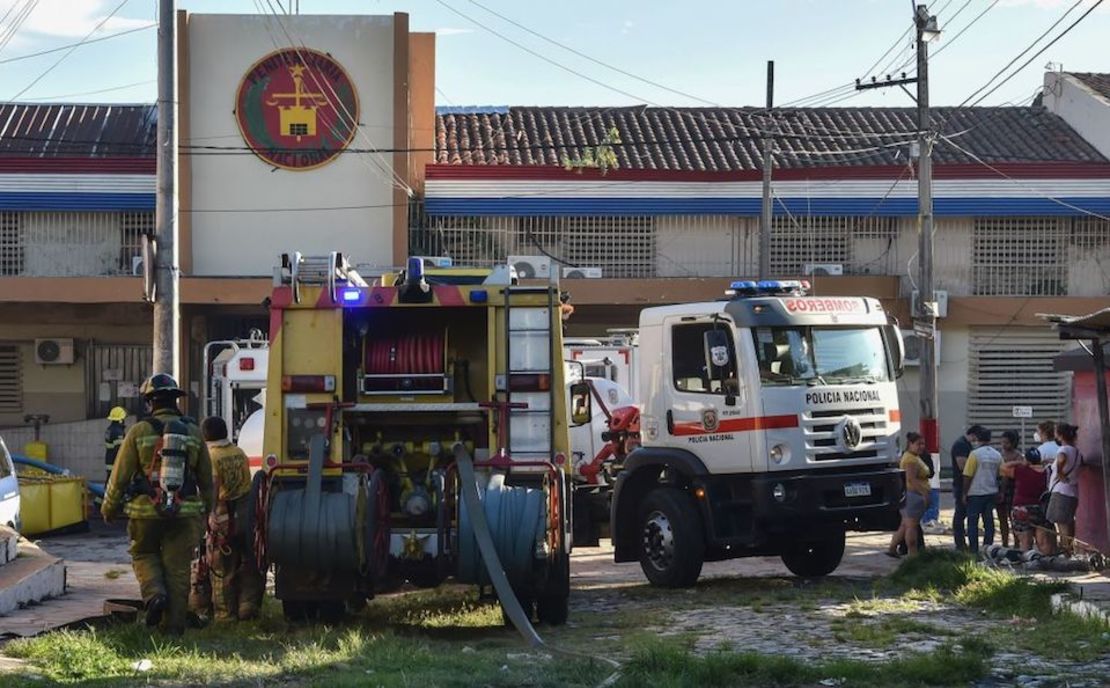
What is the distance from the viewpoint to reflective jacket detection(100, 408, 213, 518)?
1093cm

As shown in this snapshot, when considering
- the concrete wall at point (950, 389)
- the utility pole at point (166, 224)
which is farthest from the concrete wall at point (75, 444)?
the concrete wall at point (950, 389)

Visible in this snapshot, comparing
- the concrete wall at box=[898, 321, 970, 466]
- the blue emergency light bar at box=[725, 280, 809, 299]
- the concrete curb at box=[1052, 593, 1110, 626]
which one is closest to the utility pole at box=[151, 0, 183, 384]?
the blue emergency light bar at box=[725, 280, 809, 299]

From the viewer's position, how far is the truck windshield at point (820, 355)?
14977 millimetres

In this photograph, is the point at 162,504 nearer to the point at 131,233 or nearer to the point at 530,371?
the point at 530,371

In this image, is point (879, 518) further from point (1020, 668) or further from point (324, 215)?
point (324, 215)

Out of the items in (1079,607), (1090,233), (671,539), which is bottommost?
(1079,607)

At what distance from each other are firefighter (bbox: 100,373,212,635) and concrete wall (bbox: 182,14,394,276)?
756 inches

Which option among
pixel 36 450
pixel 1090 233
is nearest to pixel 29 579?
pixel 36 450

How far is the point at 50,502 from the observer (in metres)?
21.7

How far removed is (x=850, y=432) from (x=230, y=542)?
237 inches

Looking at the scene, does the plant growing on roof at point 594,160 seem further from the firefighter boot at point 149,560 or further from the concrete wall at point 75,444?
the firefighter boot at point 149,560

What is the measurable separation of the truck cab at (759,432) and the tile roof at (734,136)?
659 inches

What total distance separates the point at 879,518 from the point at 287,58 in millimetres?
18555

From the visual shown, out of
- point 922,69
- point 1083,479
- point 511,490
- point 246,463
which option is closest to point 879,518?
point 1083,479
